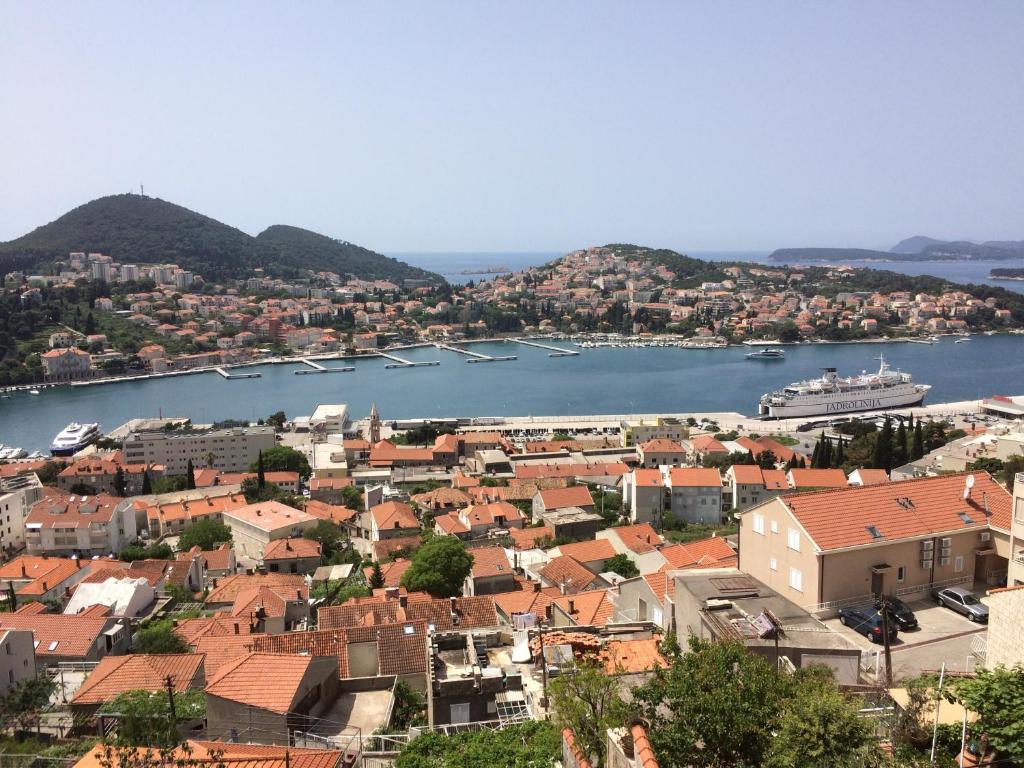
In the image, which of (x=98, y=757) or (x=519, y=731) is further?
(x=519, y=731)

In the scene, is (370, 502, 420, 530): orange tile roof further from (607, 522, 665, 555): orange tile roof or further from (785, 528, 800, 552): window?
(785, 528, 800, 552): window

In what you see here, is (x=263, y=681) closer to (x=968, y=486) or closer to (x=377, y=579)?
(x=968, y=486)

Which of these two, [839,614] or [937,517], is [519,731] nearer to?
[839,614]

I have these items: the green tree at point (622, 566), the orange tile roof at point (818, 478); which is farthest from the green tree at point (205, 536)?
the orange tile roof at point (818, 478)

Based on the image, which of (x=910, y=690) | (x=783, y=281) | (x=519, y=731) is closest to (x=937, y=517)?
(x=910, y=690)

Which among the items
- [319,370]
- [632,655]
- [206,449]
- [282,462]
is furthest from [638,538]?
[319,370]

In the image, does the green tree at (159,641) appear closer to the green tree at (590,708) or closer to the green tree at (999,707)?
the green tree at (590,708)
